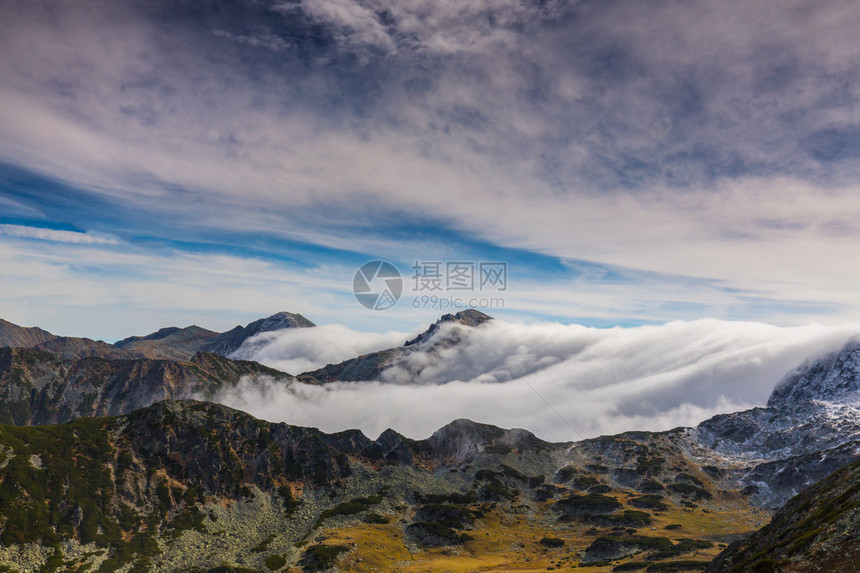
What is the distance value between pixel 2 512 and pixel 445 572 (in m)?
180

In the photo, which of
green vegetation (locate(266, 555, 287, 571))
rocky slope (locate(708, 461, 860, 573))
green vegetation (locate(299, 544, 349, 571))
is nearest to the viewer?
rocky slope (locate(708, 461, 860, 573))

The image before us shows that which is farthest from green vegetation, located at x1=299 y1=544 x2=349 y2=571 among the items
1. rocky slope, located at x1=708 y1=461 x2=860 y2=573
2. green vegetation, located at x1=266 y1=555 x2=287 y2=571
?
rocky slope, located at x1=708 y1=461 x2=860 y2=573

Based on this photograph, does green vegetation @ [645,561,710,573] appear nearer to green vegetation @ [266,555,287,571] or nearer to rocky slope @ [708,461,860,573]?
rocky slope @ [708,461,860,573]

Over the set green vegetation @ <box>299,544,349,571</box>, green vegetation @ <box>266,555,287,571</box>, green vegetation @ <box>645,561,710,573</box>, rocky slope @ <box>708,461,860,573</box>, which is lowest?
green vegetation @ <box>266,555,287,571</box>

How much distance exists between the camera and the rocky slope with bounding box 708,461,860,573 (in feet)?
190

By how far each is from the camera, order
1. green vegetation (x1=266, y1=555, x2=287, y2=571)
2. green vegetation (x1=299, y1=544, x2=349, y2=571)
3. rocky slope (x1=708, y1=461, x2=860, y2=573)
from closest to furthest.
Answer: rocky slope (x1=708, y1=461, x2=860, y2=573) → green vegetation (x1=299, y1=544, x2=349, y2=571) → green vegetation (x1=266, y1=555, x2=287, y2=571)

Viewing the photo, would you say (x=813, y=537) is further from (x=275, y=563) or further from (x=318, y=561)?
(x=275, y=563)

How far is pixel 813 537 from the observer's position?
6581 cm

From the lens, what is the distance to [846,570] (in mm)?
53688

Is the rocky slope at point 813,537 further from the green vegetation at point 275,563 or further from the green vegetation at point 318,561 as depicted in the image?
the green vegetation at point 275,563

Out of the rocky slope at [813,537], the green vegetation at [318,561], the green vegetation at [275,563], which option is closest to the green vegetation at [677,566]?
the rocky slope at [813,537]

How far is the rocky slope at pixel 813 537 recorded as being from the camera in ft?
190

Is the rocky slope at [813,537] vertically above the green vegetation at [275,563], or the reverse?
the rocky slope at [813,537]

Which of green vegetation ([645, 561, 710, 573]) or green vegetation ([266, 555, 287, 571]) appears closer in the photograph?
green vegetation ([645, 561, 710, 573])
